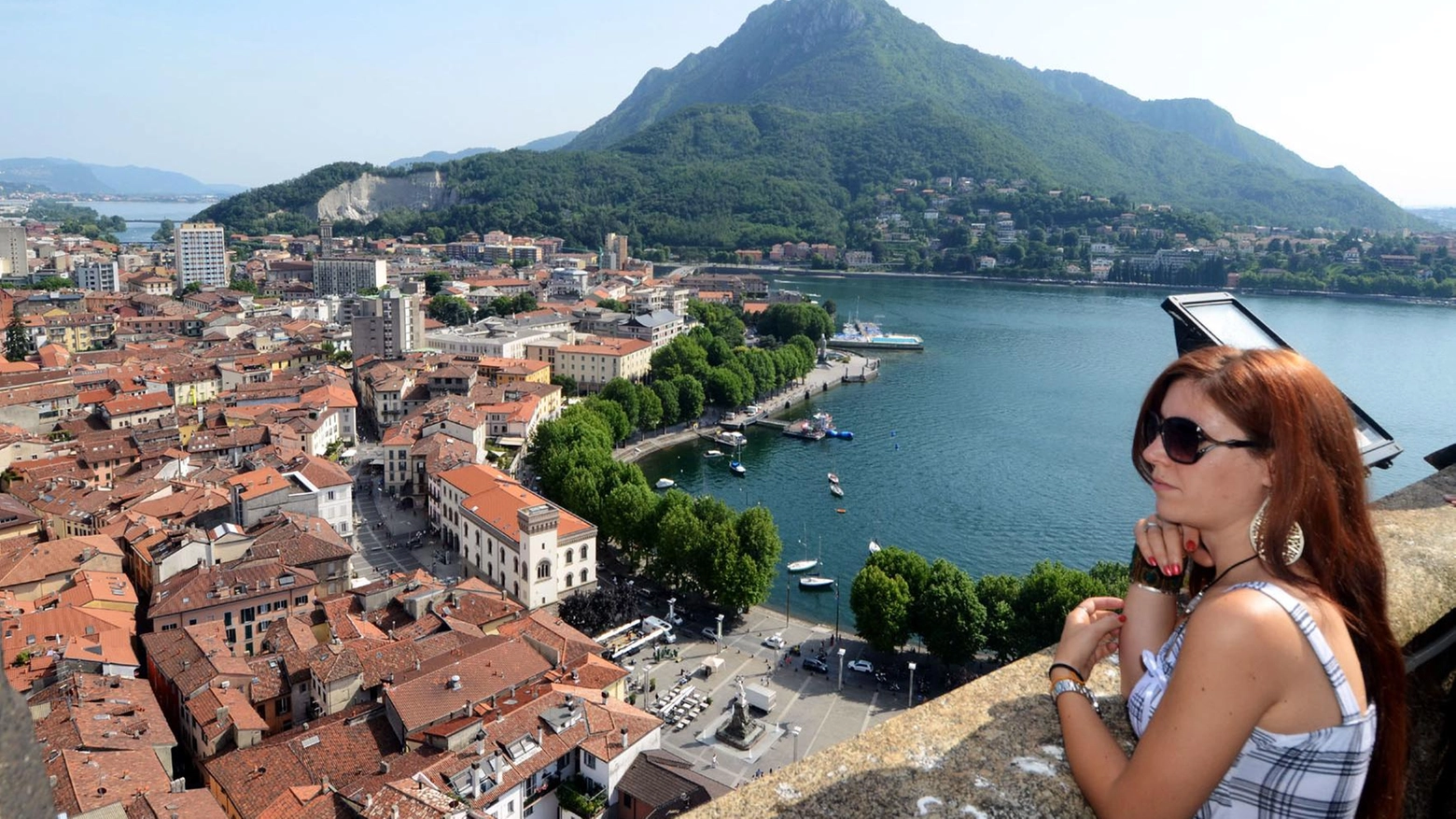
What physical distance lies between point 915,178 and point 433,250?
3982 cm

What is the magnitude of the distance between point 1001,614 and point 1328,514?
31.1 feet

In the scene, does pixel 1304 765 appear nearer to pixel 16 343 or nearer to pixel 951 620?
pixel 951 620

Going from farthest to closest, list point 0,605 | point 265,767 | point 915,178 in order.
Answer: point 915,178
point 0,605
point 265,767

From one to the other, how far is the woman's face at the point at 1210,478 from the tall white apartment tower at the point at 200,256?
144ft

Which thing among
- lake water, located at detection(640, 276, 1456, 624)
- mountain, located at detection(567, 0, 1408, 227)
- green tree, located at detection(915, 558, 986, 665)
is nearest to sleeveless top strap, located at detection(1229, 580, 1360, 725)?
green tree, located at detection(915, 558, 986, 665)

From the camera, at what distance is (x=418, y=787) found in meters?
6.30

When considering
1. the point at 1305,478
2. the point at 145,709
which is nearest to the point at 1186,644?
the point at 1305,478

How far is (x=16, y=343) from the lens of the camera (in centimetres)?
2284

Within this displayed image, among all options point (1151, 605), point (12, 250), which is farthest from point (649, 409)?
point (12, 250)

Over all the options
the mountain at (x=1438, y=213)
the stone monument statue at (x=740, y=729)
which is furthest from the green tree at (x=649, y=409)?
the mountain at (x=1438, y=213)

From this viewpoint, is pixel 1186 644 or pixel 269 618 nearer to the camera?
pixel 1186 644

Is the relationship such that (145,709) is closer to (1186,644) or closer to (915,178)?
(1186,644)

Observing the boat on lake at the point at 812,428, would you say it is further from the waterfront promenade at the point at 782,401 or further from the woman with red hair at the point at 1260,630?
the woman with red hair at the point at 1260,630

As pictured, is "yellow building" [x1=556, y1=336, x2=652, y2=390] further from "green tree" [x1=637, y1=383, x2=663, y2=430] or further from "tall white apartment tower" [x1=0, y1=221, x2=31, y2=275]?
"tall white apartment tower" [x1=0, y1=221, x2=31, y2=275]
